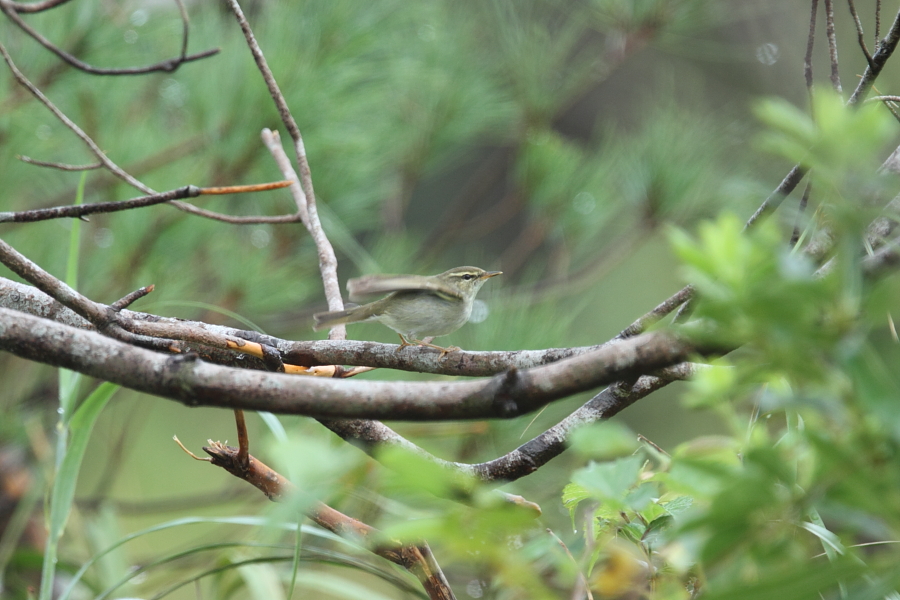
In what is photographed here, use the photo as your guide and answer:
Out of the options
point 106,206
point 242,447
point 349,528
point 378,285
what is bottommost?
point 349,528

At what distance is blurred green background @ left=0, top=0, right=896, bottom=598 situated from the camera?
5.53 ft

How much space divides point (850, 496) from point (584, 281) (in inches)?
81.5

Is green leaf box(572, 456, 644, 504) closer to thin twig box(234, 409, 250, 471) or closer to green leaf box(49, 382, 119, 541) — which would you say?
thin twig box(234, 409, 250, 471)

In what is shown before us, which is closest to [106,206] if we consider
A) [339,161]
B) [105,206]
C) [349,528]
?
[105,206]

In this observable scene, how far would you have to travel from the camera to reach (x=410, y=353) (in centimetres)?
74

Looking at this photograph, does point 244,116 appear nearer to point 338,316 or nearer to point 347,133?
point 347,133

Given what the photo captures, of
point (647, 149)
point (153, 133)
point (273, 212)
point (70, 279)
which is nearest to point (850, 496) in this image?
point (70, 279)

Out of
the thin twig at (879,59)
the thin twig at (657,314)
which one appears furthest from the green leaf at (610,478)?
the thin twig at (879,59)

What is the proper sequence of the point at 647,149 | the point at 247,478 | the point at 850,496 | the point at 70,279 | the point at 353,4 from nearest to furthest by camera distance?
1. the point at 850,496
2. the point at 247,478
3. the point at 70,279
4. the point at 353,4
5. the point at 647,149

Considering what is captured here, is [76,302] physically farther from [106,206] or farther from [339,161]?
[339,161]

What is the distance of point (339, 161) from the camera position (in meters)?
1.93

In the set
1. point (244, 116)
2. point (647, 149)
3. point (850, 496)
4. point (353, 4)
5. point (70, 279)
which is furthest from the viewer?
point (647, 149)

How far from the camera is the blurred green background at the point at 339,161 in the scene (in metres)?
1.69

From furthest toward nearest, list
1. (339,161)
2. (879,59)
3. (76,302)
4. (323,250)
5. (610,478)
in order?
1. (339,161)
2. (323,250)
3. (879,59)
4. (76,302)
5. (610,478)
